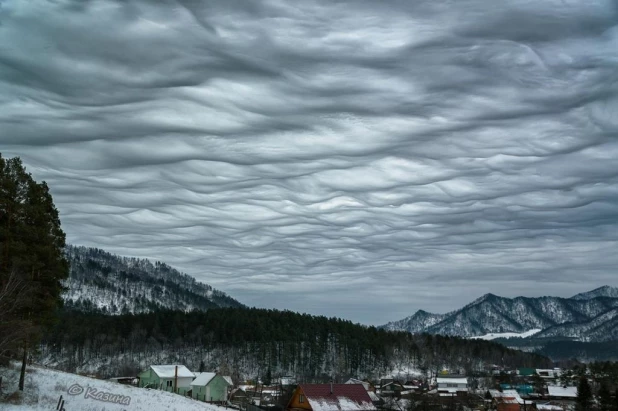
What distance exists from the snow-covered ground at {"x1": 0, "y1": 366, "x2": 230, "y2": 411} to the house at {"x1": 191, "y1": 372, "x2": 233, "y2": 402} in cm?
3905

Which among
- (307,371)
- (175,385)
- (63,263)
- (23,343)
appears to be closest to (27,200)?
(63,263)

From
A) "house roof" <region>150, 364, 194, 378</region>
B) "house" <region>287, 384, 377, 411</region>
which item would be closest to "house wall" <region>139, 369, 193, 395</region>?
"house roof" <region>150, 364, 194, 378</region>

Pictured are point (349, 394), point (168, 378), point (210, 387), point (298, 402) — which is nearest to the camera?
point (298, 402)

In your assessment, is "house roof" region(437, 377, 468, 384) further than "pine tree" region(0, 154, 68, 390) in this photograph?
Yes

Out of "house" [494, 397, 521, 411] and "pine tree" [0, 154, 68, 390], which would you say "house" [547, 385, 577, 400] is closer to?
"house" [494, 397, 521, 411]

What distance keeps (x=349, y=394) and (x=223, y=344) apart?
118 m

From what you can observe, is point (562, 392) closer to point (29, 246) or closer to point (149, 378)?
point (149, 378)

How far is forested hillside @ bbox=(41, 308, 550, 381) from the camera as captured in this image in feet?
563

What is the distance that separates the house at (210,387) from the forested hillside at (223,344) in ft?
241

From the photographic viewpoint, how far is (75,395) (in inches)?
1576

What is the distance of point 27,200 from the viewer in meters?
36.4

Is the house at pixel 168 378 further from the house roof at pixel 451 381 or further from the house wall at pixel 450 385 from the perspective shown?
the house roof at pixel 451 381

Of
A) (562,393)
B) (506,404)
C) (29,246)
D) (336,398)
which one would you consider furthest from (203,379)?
(562,393)

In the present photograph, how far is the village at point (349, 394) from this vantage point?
68875 mm
